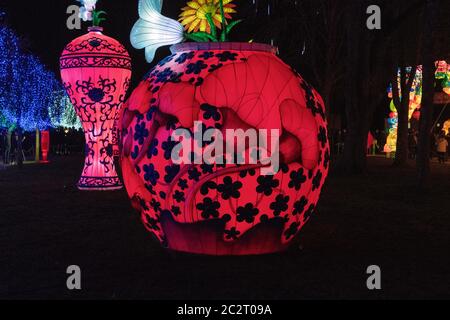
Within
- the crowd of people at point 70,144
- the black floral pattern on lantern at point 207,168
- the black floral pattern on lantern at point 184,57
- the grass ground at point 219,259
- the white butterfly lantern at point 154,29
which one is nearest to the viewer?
the grass ground at point 219,259

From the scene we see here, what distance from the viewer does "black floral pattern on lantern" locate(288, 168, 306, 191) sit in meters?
6.64

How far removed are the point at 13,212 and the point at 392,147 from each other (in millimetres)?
28271

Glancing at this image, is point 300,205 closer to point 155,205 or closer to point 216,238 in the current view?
point 216,238

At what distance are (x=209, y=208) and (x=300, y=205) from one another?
97cm

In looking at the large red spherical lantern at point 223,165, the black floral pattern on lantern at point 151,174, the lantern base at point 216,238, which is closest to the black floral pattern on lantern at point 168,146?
the large red spherical lantern at point 223,165

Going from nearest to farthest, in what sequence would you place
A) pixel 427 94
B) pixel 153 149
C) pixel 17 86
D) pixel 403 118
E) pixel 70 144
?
1. pixel 153 149
2. pixel 427 94
3. pixel 403 118
4. pixel 17 86
5. pixel 70 144

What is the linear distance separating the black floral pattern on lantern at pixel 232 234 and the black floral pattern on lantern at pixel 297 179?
66 cm

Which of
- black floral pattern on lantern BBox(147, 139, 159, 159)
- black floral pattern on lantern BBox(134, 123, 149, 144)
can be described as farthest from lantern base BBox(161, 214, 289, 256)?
black floral pattern on lantern BBox(134, 123, 149, 144)

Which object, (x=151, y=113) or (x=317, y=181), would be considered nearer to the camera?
(x=151, y=113)

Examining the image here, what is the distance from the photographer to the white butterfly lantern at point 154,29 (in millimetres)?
7395

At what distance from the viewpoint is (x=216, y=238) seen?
6633 mm

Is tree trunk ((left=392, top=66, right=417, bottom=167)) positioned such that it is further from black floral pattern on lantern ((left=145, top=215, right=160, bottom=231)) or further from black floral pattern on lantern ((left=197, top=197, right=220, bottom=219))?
black floral pattern on lantern ((left=197, top=197, right=220, bottom=219))

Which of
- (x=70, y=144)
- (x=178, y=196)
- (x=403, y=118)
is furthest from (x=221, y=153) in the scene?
(x=70, y=144)

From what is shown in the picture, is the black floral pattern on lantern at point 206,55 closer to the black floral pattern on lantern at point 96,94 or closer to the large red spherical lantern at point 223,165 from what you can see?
the large red spherical lantern at point 223,165
